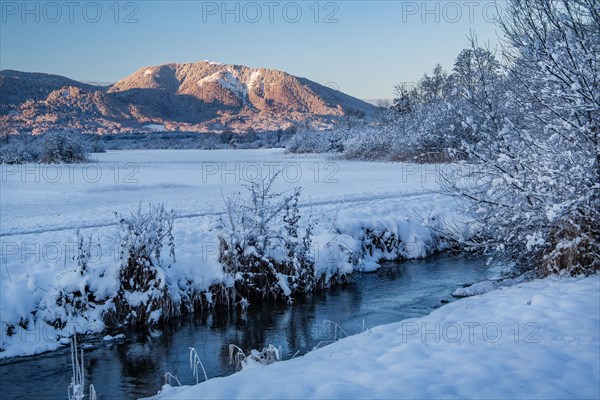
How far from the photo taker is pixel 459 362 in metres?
5.37

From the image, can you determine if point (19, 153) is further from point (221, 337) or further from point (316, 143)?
point (221, 337)

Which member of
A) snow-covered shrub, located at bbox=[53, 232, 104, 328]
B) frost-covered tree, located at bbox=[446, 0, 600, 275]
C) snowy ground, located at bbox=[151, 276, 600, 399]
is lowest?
snow-covered shrub, located at bbox=[53, 232, 104, 328]

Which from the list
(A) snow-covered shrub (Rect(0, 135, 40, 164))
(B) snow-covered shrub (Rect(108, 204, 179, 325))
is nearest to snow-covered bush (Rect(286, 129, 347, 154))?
(A) snow-covered shrub (Rect(0, 135, 40, 164))

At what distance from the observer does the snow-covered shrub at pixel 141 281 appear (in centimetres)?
973

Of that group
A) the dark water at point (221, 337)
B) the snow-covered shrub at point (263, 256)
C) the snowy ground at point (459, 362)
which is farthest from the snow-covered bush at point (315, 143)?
the snowy ground at point (459, 362)

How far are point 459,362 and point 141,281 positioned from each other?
20.7 ft

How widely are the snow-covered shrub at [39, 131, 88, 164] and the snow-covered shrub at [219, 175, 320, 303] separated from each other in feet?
104

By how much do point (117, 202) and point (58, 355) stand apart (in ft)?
36.7

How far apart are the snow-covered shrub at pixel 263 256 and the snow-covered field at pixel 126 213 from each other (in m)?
0.37

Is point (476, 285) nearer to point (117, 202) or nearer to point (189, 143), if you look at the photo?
point (117, 202)

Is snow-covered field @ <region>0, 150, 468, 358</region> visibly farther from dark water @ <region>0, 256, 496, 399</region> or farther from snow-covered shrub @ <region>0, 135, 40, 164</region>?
snow-covered shrub @ <region>0, 135, 40, 164</region>

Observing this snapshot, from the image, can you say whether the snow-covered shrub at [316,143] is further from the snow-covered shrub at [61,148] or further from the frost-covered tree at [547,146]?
the frost-covered tree at [547,146]

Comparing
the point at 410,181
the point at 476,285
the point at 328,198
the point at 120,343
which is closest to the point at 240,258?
the point at 120,343

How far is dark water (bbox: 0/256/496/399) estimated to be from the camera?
7.45 metres
